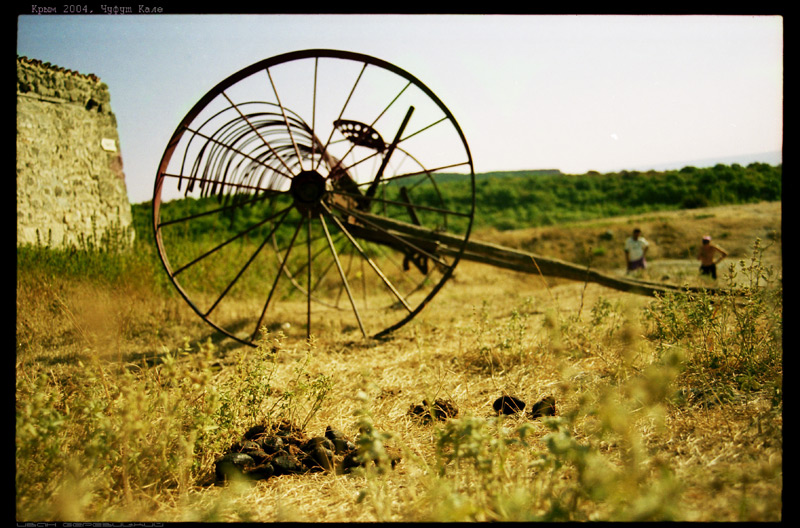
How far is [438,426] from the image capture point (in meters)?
2.46

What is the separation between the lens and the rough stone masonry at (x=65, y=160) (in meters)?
6.18

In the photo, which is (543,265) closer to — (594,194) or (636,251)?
(636,251)

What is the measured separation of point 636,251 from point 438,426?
6.71m

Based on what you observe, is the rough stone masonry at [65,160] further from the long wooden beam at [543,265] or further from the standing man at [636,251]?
the standing man at [636,251]

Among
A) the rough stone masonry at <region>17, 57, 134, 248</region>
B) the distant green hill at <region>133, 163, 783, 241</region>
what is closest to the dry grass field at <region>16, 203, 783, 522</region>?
the rough stone masonry at <region>17, 57, 134, 248</region>

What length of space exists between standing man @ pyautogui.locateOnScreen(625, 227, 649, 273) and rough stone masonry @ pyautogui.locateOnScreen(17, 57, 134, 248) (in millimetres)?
7785

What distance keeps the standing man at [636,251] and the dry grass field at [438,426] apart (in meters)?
3.89

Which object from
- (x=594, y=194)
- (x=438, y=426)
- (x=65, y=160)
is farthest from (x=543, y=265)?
(x=594, y=194)

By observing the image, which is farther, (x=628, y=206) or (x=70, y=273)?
(x=628, y=206)

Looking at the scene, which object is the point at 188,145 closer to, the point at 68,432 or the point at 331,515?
the point at 68,432

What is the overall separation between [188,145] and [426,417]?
2912 mm
